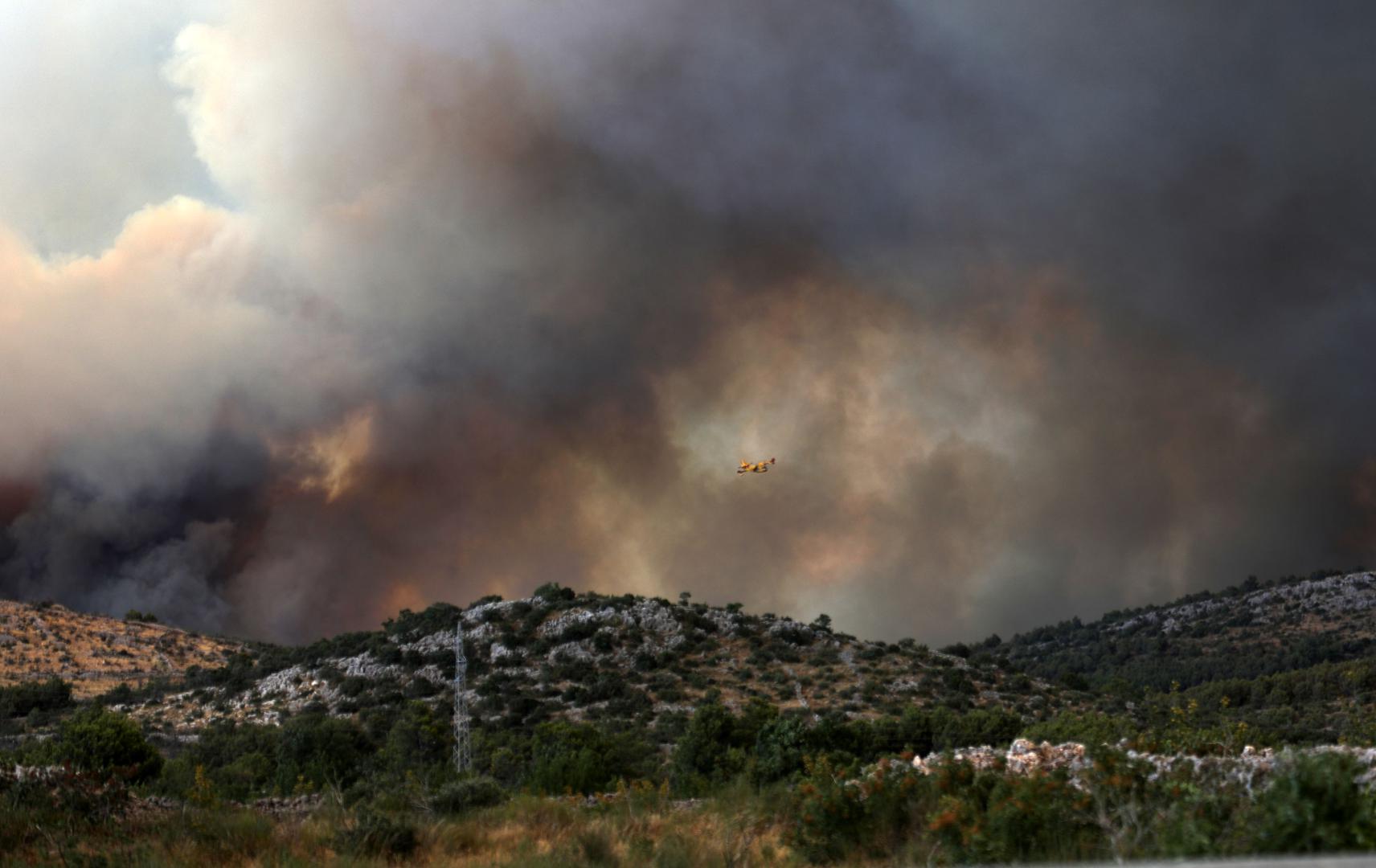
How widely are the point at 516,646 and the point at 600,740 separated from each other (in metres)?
35.5

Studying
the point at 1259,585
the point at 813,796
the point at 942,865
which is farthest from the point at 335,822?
the point at 1259,585

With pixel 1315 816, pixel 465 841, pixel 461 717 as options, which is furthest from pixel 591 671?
pixel 1315 816

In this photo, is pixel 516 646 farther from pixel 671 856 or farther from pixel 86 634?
pixel 671 856

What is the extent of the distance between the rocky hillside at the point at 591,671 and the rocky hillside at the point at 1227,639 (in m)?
15.5

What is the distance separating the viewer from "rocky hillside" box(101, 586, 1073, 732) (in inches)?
2253

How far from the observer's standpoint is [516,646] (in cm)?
6988

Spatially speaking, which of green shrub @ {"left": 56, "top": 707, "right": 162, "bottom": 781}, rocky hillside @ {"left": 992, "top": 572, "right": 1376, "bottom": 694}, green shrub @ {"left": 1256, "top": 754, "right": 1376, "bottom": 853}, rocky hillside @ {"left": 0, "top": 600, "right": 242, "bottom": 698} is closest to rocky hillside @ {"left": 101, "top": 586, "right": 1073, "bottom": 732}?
rocky hillside @ {"left": 0, "top": 600, "right": 242, "bottom": 698}

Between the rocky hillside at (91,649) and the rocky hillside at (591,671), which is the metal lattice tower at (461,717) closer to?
the rocky hillside at (591,671)

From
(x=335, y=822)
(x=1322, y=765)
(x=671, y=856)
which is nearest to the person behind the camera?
(x=1322, y=765)

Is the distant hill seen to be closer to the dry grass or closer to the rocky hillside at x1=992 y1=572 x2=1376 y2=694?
the rocky hillside at x1=992 y1=572 x2=1376 y2=694

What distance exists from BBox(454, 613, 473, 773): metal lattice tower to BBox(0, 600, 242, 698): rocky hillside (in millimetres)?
20833

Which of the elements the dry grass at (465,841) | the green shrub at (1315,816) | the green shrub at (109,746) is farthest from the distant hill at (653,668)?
the green shrub at (1315,816)

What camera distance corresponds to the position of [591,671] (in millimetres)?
63719

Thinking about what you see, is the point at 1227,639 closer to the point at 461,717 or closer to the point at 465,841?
the point at 461,717
